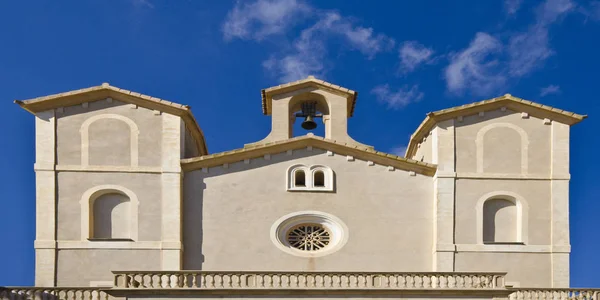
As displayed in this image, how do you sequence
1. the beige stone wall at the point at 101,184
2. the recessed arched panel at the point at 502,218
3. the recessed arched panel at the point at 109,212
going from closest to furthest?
the beige stone wall at the point at 101,184 → the recessed arched panel at the point at 109,212 → the recessed arched panel at the point at 502,218

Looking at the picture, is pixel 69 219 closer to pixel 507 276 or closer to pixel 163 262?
pixel 163 262

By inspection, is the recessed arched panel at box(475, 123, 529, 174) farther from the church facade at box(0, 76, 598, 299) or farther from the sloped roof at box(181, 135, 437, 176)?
the sloped roof at box(181, 135, 437, 176)

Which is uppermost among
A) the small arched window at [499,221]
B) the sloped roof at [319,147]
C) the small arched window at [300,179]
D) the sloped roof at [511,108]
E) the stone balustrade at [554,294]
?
the sloped roof at [511,108]

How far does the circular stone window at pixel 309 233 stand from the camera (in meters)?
24.8

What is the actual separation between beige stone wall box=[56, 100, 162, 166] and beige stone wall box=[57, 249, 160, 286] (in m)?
2.98

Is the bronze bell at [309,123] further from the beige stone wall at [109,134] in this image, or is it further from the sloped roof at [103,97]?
the beige stone wall at [109,134]

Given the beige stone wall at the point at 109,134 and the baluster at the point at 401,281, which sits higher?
the beige stone wall at the point at 109,134

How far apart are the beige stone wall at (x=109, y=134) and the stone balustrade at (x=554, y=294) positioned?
12478mm

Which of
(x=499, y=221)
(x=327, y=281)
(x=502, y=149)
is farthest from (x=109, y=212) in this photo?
(x=502, y=149)

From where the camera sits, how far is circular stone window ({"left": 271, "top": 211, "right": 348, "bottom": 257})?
2480cm

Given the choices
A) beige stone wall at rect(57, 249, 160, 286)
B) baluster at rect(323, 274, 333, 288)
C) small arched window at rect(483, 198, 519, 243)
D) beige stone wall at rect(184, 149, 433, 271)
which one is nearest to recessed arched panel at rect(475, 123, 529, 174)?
small arched window at rect(483, 198, 519, 243)

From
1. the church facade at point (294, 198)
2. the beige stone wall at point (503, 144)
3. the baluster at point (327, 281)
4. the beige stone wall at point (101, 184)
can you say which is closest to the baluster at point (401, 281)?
the church facade at point (294, 198)

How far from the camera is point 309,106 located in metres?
28.4

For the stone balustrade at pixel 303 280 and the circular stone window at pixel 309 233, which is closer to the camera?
the stone balustrade at pixel 303 280
